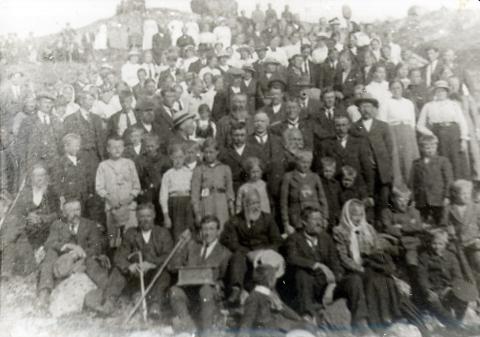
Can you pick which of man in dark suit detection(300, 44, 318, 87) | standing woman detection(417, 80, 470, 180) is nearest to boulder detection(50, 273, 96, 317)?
man in dark suit detection(300, 44, 318, 87)

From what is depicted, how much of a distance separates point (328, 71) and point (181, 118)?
1.85 meters

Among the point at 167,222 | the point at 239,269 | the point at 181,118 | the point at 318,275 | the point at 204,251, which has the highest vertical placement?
the point at 181,118

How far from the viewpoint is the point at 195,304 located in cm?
561

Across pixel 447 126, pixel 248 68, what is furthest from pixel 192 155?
pixel 447 126

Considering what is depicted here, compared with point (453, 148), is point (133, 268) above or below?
below

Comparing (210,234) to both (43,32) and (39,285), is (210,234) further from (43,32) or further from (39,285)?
(43,32)

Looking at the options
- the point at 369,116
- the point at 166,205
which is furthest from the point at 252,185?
the point at 369,116

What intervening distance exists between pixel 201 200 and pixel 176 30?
2.13 metres

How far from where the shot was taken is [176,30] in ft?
21.4

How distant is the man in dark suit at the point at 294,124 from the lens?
610cm

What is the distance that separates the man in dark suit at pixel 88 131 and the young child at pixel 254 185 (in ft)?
5.23

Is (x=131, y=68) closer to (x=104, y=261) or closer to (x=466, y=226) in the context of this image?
(x=104, y=261)

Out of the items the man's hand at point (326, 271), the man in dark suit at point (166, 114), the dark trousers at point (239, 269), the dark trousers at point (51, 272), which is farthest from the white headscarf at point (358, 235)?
the dark trousers at point (51, 272)

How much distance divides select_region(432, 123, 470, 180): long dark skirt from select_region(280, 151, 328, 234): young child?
1517 mm
